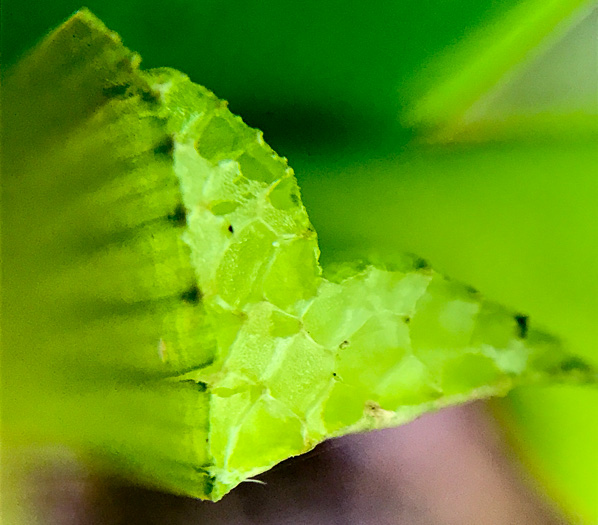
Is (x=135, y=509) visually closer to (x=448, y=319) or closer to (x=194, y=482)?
(x=194, y=482)


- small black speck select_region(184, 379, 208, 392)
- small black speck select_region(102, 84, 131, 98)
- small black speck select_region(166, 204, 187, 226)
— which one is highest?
small black speck select_region(102, 84, 131, 98)

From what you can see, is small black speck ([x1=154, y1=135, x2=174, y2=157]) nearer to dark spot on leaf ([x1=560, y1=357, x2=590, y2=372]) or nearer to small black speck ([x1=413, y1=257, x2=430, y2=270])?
small black speck ([x1=413, y1=257, x2=430, y2=270])

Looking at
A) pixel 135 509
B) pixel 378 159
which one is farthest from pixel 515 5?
pixel 135 509

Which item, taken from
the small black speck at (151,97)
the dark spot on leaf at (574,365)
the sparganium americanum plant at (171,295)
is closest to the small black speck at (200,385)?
the sparganium americanum plant at (171,295)

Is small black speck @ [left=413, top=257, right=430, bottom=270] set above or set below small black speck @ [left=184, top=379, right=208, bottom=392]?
above

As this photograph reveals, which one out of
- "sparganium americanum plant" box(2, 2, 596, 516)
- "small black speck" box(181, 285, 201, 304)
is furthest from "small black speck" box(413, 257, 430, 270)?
"small black speck" box(181, 285, 201, 304)

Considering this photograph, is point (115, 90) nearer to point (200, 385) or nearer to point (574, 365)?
point (200, 385)

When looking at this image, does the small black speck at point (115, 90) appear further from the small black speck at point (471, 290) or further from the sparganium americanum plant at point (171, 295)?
the small black speck at point (471, 290)
